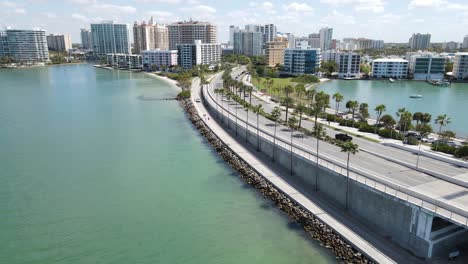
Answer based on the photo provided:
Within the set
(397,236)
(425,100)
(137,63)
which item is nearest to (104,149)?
(397,236)

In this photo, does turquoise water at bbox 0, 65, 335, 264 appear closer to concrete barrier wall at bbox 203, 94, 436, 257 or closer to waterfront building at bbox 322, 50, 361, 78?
concrete barrier wall at bbox 203, 94, 436, 257

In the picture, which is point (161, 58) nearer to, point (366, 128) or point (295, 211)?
point (366, 128)

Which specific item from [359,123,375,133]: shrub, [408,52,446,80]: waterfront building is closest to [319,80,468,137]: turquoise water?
[408,52,446,80]: waterfront building

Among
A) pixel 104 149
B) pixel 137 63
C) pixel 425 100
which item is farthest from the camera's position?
pixel 137 63

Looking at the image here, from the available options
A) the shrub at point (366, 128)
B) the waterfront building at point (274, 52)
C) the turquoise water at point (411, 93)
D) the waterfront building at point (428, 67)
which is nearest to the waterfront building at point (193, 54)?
the waterfront building at point (274, 52)

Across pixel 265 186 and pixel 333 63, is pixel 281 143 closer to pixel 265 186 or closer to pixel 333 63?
pixel 265 186

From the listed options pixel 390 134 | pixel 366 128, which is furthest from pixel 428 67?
pixel 390 134
